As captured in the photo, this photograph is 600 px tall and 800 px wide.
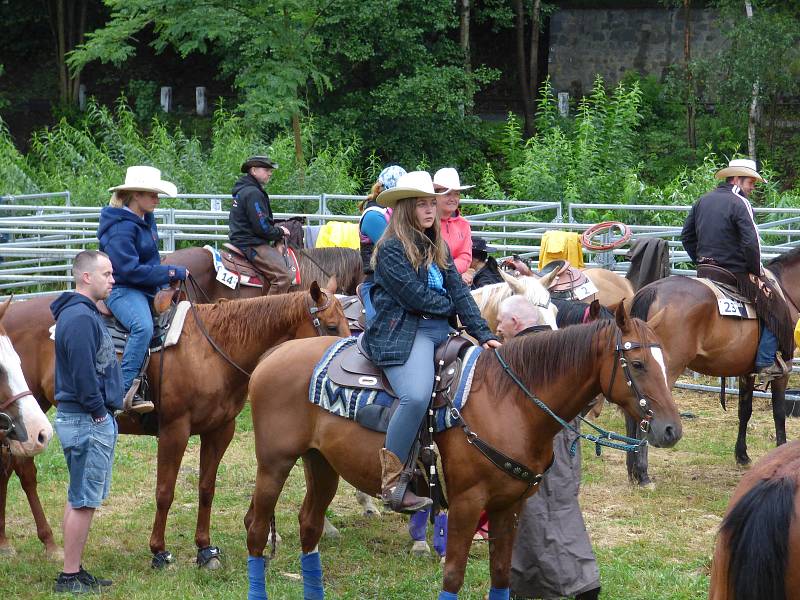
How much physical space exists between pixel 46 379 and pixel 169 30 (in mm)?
10454

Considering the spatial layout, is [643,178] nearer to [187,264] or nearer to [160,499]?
[187,264]

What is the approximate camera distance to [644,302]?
351 inches

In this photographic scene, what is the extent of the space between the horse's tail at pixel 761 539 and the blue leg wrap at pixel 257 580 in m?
3.00

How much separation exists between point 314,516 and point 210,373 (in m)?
1.33

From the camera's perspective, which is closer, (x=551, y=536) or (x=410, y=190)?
(x=410, y=190)

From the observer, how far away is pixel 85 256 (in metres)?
5.71

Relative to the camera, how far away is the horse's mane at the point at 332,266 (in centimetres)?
973

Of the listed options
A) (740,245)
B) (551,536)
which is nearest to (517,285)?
(551,536)

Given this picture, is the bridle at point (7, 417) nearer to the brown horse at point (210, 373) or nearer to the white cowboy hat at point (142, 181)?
the brown horse at point (210, 373)

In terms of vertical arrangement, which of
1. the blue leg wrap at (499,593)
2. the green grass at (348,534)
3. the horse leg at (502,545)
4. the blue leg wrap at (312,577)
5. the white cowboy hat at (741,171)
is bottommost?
the green grass at (348,534)

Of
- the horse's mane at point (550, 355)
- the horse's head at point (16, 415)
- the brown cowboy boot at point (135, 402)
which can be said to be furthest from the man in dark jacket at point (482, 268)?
the horse's head at point (16, 415)

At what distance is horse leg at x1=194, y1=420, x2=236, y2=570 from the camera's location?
6480 millimetres

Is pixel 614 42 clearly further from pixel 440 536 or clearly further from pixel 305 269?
pixel 440 536

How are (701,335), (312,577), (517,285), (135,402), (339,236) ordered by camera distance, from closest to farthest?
(312,577), (517,285), (135,402), (701,335), (339,236)
